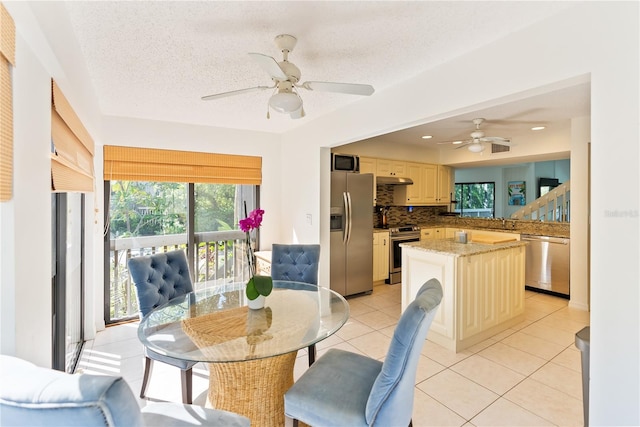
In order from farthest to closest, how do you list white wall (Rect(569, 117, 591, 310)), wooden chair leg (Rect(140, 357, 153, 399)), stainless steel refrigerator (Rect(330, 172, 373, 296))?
stainless steel refrigerator (Rect(330, 172, 373, 296)) → white wall (Rect(569, 117, 591, 310)) → wooden chair leg (Rect(140, 357, 153, 399))

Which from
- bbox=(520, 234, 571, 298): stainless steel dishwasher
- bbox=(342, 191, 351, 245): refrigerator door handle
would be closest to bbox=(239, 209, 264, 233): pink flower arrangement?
bbox=(342, 191, 351, 245): refrigerator door handle

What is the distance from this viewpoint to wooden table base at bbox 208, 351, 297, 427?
1.69 metres

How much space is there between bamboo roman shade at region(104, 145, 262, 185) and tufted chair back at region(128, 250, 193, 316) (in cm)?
160

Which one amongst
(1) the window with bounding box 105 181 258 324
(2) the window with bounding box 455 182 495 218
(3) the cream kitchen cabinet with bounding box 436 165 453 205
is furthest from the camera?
(2) the window with bounding box 455 182 495 218

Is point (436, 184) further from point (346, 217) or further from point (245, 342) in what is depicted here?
point (245, 342)

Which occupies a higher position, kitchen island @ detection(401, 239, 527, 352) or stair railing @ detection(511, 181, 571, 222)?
stair railing @ detection(511, 181, 571, 222)

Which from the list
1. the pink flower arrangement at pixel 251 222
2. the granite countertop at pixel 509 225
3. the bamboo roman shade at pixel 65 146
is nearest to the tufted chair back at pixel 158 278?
the bamboo roman shade at pixel 65 146

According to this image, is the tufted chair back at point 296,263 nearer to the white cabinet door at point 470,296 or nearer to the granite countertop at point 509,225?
the white cabinet door at point 470,296

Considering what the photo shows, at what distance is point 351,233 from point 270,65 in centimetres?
303

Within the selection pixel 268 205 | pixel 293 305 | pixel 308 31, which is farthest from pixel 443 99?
pixel 268 205

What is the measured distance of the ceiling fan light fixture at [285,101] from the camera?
1913 mm

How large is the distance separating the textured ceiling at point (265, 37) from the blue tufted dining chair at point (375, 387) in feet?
4.95

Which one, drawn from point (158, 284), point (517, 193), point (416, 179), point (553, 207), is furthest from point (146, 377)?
point (517, 193)

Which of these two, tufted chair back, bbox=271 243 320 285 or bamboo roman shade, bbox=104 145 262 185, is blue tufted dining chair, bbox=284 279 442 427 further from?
bamboo roman shade, bbox=104 145 262 185
